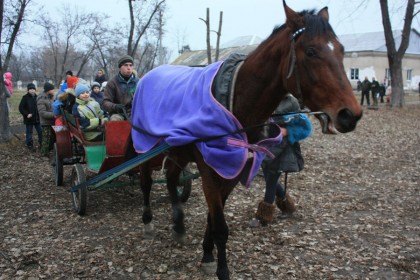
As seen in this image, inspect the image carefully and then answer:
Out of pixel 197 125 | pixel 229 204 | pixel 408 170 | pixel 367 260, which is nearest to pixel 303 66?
pixel 197 125

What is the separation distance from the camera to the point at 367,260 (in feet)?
13.5

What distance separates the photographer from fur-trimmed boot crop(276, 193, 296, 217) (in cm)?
529

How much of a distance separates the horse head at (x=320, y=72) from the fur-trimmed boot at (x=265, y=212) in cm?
231

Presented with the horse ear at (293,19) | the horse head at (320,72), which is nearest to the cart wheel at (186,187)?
the horse head at (320,72)

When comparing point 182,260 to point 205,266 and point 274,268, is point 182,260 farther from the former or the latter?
Result: point 274,268

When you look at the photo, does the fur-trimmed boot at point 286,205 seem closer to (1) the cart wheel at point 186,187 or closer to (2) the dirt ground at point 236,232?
(2) the dirt ground at point 236,232

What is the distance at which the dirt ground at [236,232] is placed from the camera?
13.1 feet

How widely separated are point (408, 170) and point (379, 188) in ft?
5.52

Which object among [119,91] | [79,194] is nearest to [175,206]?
[79,194]

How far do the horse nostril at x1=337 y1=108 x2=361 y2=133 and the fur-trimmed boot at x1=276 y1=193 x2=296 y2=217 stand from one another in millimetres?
2944

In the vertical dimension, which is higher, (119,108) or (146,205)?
(119,108)

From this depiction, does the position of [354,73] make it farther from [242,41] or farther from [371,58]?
[242,41]

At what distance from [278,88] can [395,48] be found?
61.2ft

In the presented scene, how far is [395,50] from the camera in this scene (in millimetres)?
19172
